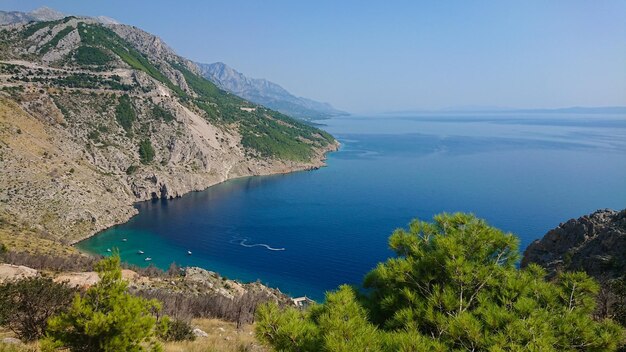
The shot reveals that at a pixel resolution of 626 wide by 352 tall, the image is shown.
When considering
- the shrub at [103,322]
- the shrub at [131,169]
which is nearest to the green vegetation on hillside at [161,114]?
the shrub at [131,169]

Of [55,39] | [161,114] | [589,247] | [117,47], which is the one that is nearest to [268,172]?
[161,114]

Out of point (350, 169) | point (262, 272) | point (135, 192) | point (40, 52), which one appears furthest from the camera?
point (350, 169)

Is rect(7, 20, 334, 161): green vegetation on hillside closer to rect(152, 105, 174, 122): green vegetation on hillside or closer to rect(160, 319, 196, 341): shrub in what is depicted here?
rect(152, 105, 174, 122): green vegetation on hillside

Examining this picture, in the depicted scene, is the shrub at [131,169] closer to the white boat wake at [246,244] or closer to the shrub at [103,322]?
the white boat wake at [246,244]

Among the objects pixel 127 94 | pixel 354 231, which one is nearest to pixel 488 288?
pixel 354 231


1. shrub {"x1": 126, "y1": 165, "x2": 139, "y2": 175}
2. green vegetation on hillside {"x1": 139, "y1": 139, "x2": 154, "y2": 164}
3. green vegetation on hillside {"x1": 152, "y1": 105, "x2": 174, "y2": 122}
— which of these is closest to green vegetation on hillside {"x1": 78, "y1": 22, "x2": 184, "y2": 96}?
green vegetation on hillside {"x1": 152, "y1": 105, "x2": 174, "y2": 122}

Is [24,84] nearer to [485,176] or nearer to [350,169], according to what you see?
[350,169]
